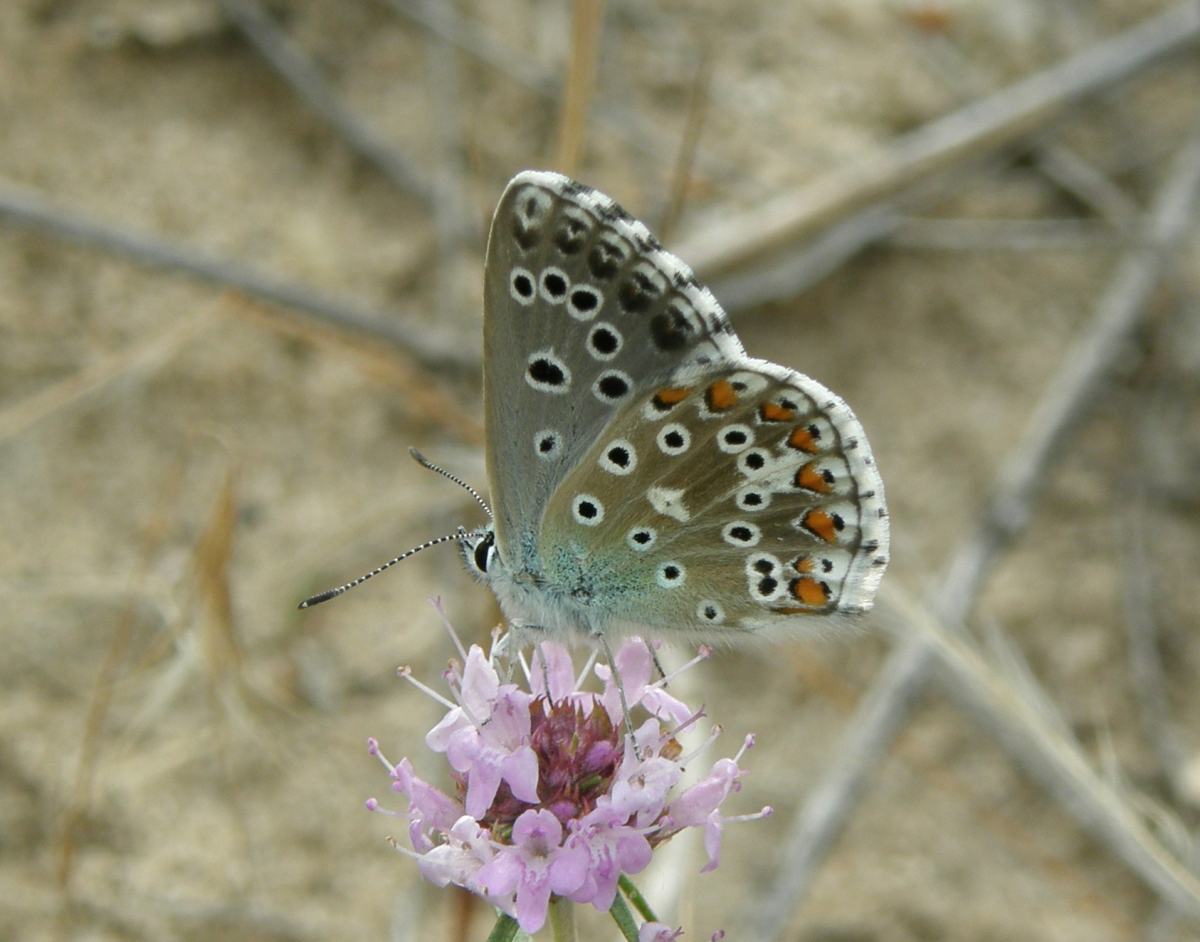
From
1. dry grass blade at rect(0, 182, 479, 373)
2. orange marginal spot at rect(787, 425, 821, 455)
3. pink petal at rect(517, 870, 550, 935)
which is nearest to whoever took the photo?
pink petal at rect(517, 870, 550, 935)

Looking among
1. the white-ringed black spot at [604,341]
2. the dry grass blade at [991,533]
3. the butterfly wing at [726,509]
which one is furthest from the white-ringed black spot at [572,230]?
the dry grass blade at [991,533]

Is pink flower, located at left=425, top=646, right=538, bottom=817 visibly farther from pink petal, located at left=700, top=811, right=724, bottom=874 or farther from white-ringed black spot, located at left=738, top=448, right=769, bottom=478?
white-ringed black spot, located at left=738, top=448, right=769, bottom=478

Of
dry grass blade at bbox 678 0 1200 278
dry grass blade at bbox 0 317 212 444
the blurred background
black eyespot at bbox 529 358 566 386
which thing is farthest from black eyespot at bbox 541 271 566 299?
dry grass blade at bbox 678 0 1200 278

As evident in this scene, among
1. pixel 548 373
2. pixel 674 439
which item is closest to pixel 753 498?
pixel 674 439

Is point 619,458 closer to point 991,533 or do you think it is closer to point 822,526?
point 822,526

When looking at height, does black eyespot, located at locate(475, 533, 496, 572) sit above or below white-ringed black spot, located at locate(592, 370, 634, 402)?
below

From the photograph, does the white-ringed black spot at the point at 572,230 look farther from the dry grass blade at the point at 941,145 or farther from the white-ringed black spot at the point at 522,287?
the dry grass blade at the point at 941,145
